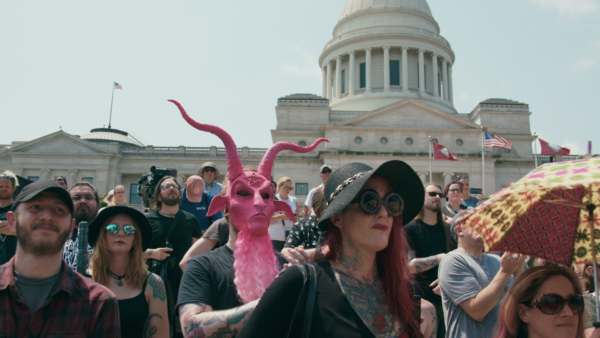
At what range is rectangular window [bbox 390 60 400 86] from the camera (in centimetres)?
5634

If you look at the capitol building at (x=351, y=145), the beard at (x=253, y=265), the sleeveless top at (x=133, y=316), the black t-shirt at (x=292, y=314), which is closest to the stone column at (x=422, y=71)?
the capitol building at (x=351, y=145)

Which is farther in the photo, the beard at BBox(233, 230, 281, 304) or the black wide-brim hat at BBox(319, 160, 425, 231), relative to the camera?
the beard at BBox(233, 230, 281, 304)

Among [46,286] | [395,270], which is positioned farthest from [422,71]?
[46,286]

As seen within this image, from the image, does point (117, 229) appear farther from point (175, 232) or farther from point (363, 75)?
point (363, 75)

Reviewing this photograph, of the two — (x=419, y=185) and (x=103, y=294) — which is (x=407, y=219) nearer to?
(x=419, y=185)

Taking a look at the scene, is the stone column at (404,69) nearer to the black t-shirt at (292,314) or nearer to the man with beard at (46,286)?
the man with beard at (46,286)

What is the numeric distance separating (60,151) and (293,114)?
23.8 meters

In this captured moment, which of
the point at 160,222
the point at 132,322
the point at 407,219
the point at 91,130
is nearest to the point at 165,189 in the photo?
the point at 160,222

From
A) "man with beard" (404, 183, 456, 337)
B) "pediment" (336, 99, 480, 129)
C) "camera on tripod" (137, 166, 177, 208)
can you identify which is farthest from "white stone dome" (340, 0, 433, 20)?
"man with beard" (404, 183, 456, 337)

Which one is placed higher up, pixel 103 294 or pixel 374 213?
pixel 374 213

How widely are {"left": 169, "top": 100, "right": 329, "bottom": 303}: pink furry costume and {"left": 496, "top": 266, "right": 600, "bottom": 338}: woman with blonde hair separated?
158 cm

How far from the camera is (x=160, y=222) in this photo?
5.70 meters

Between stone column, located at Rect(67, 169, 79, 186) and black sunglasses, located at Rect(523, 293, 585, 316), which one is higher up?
stone column, located at Rect(67, 169, 79, 186)

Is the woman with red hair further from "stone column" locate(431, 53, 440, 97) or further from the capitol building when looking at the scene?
"stone column" locate(431, 53, 440, 97)
